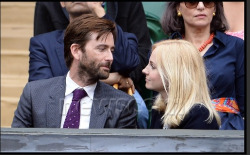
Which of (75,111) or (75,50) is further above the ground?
(75,50)

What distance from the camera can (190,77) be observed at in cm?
394

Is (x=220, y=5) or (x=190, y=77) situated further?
(x=220, y=5)

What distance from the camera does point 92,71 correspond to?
160 inches

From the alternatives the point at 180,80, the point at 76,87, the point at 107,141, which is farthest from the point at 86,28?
the point at 107,141

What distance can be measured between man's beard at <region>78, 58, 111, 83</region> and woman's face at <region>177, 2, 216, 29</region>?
73cm

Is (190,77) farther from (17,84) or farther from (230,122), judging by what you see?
(17,84)

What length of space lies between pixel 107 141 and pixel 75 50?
1.04 metres

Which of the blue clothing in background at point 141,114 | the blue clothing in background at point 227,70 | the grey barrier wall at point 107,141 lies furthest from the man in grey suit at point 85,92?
the grey barrier wall at point 107,141

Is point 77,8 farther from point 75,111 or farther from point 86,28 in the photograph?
point 75,111

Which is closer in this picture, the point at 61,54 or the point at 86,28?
the point at 86,28

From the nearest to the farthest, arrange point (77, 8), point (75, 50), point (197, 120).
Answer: point (197, 120), point (75, 50), point (77, 8)

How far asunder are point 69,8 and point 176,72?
0.97 m

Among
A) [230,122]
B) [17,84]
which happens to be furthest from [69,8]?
[17,84]

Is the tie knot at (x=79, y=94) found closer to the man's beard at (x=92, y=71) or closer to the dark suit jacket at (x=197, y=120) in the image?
the man's beard at (x=92, y=71)
